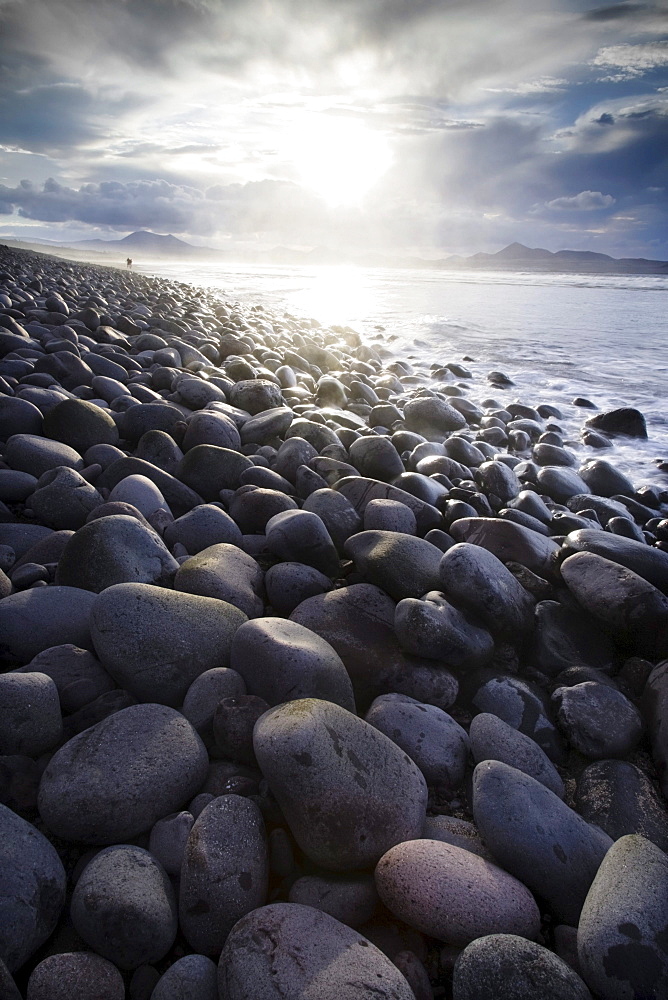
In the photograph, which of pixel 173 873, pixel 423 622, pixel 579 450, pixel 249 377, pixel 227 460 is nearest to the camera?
pixel 173 873

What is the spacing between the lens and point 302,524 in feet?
8.48

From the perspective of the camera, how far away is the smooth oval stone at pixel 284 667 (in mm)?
1737

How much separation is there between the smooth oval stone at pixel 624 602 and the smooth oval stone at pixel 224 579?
143cm

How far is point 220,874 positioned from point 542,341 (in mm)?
11925

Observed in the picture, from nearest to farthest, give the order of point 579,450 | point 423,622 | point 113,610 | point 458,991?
point 458,991 < point 113,610 < point 423,622 < point 579,450

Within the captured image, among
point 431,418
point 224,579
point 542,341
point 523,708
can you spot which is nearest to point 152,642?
point 224,579

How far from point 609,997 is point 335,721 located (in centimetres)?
A: 79

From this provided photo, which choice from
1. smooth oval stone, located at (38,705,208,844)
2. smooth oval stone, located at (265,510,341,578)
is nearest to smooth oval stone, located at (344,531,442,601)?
smooth oval stone, located at (265,510,341,578)

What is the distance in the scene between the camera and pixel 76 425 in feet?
11.4

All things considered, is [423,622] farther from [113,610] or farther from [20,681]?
[20,681]

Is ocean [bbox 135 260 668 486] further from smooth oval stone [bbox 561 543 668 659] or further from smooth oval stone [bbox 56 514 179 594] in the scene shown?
smooth oval stone [bbox 56 514 179 594]

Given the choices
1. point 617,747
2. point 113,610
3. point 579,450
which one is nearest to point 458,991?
point 617,747

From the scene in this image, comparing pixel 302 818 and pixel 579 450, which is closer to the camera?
pixel 302 818

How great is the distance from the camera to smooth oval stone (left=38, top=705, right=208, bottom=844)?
1.38m
